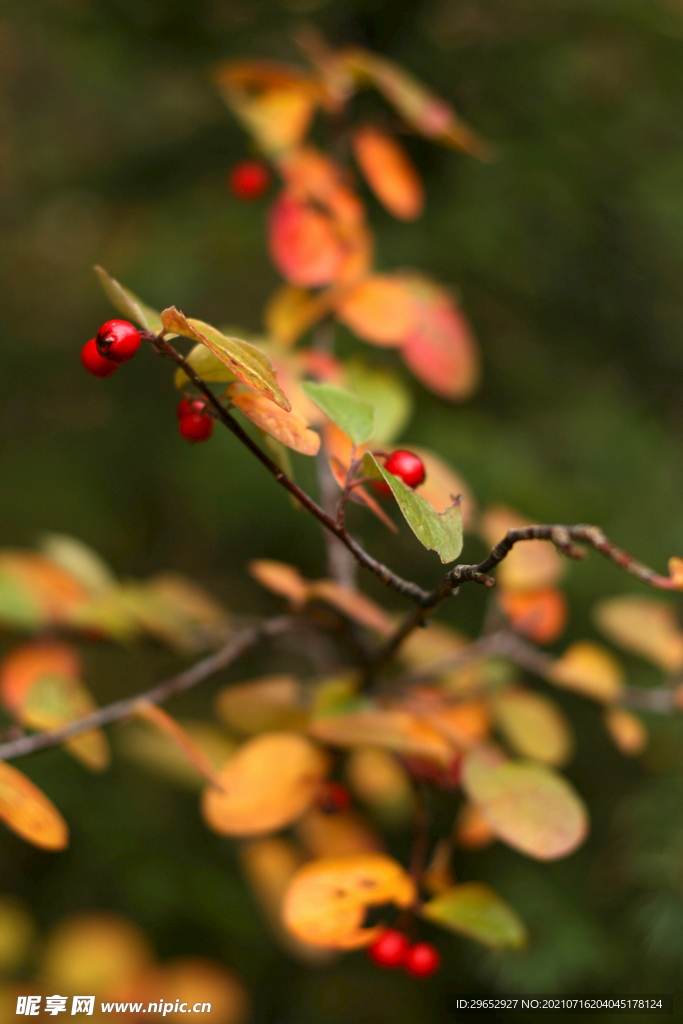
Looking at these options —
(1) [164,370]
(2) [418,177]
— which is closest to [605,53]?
(2) [418,177]

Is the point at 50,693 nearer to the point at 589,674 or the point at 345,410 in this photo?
the point at 345,410

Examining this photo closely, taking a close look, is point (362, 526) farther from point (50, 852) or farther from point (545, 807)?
point (50, 852)

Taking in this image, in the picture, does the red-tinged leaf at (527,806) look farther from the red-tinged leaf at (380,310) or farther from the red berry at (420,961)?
the red-tinged leaf at (380,310)

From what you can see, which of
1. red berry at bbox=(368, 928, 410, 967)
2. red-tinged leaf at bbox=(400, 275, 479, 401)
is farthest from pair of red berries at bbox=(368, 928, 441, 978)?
red-tinged leaf at bbox=(400, 275, 479, 401)

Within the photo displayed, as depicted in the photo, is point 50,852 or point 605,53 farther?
point 50,852

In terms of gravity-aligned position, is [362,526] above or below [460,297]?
below

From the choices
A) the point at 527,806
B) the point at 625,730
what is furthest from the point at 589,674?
the point at 527,806

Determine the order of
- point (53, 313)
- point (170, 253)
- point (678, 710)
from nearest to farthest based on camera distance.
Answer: point (678, 710) < point (170, 253) < point (53, 313)
